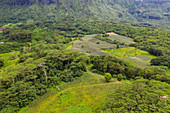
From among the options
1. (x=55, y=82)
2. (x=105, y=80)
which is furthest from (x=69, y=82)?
(x=105, y=80)

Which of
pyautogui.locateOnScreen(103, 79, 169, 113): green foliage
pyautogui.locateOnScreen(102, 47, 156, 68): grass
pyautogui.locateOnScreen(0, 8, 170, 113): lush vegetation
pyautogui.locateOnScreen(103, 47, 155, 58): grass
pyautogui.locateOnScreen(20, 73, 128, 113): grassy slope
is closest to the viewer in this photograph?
pyautogui.locateOnScreen(103, 79, 169, 113): green foliage

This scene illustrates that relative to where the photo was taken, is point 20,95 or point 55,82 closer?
point 20,95

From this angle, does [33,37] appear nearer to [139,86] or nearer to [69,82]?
[69,82]

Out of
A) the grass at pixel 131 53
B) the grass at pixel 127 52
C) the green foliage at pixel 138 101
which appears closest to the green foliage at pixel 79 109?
the green foliage at pixel 138 101

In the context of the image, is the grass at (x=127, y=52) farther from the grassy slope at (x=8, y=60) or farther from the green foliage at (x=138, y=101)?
the grassy slope at (x=8, y=60)

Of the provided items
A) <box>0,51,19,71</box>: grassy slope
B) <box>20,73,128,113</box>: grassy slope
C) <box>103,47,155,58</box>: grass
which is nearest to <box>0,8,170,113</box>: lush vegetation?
<box>20,73,128,113</box>: grassy slope

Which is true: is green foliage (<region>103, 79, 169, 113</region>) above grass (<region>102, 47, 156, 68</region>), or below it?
above

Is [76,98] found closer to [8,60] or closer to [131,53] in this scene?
[8,60]

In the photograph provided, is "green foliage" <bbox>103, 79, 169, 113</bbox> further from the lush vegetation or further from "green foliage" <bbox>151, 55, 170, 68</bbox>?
"green foliage" <bbox>151, 55, 170, 68</bbox>

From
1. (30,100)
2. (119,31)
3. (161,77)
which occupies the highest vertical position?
(119,31)

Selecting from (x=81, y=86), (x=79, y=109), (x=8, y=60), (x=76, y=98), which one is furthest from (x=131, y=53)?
(x=8, y=60)
